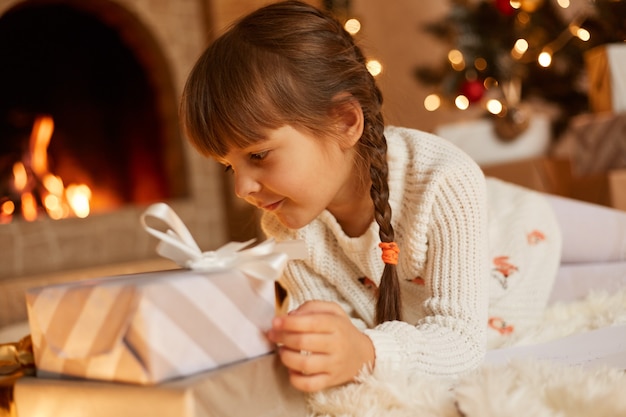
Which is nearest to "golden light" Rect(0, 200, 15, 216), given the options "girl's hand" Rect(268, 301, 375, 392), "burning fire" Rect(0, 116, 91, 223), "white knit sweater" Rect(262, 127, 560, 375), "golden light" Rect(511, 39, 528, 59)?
"burning fire" Rect(0, 116, 91, 223)

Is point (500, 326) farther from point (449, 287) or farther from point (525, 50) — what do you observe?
point (525, 50)

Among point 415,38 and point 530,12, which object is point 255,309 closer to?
point 530,12

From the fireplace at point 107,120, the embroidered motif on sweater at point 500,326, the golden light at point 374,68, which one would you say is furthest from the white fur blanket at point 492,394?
the fireplace at point 107,120

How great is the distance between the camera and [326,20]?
97cm

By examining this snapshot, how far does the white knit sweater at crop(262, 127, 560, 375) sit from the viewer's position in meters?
0.81

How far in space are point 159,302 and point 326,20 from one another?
1.68 feet

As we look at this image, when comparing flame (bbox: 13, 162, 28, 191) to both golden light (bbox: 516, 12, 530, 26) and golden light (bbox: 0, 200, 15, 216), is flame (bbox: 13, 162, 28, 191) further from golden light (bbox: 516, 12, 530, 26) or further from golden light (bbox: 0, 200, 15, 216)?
golden light (bbox: 516, 12, 530, 26)

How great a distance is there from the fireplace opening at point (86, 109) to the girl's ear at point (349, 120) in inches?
71.3

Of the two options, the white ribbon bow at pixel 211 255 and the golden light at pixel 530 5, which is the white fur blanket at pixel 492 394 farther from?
the golden light at pixel 530 5

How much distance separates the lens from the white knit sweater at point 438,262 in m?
0.81

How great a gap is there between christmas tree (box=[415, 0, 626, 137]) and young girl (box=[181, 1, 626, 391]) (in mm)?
1504

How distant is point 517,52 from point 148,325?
7.51 ft

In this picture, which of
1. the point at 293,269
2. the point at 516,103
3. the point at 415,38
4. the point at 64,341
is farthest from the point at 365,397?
the point at 415,38

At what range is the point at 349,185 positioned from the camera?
1.04 meters
